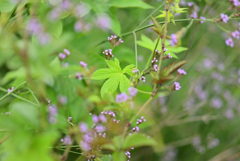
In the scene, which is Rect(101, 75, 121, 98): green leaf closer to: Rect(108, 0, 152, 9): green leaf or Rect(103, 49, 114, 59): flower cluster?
Rect(103, 49, 114, 59): flower cluster

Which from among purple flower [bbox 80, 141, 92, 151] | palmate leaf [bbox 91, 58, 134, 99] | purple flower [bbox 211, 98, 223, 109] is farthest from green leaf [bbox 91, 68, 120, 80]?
purple flower [bbox 211, 98, 223, 109]

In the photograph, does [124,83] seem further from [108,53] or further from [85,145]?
[85,145]

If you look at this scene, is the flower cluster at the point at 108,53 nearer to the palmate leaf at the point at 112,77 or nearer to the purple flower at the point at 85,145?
the palmate leaf at the point at 112,77

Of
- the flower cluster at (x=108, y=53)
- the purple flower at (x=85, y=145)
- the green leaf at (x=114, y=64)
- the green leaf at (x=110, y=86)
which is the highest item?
the flower cluster at (x=108, y=53)

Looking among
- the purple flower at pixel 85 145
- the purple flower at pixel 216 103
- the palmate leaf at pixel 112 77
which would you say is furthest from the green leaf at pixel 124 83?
the purple flower at pixel 216 103

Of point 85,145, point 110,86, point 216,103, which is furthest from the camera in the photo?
point 216,103

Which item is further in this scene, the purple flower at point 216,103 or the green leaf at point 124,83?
the purple flower at point 216,103

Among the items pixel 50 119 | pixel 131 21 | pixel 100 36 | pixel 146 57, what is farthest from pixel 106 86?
pixel 146 57

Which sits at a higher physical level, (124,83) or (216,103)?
(124,83)

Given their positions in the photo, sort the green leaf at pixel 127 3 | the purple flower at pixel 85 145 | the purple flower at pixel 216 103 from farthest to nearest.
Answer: the purple flower at pixel 216 103 → the green leaf at pixel 127 3 → the purple flower at pixel 85 145

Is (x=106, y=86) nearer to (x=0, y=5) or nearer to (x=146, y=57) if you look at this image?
(x=0, y=5)

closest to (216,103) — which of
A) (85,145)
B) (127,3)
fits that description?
(127,3)
